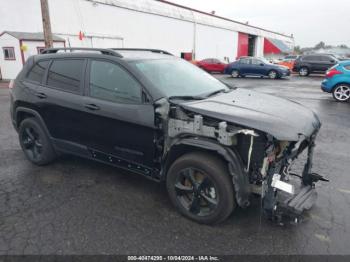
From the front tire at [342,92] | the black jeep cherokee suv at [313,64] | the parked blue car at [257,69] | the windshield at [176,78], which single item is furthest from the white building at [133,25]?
the black jeep cherokee suv at [313,64]

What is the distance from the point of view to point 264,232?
2.81 meters

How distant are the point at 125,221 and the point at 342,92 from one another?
31.6 feet

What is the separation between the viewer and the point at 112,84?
10.9 feet

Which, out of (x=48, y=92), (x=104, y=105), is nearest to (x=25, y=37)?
(x=48, y=92)

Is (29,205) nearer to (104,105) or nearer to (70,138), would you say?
(70,138)

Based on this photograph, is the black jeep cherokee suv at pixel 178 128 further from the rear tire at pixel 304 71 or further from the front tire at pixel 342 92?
the rear tire at pixel 304 71

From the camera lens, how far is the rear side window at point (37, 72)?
407cm

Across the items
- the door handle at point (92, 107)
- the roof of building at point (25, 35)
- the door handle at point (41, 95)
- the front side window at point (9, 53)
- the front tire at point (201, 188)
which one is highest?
the roof of building at point (25, 35)

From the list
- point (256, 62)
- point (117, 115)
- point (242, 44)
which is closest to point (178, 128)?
point (117, 115)

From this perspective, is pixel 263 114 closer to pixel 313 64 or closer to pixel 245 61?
pixel 245 61

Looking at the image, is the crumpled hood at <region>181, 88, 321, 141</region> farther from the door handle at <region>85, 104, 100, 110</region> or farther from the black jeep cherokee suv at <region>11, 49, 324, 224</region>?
the door handle at <region>85, 104, 100, 110</region>

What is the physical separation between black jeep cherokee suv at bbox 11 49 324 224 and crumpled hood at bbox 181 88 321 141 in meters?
0.01

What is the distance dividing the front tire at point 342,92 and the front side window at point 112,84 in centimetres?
911

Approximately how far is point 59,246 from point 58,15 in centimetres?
1994
